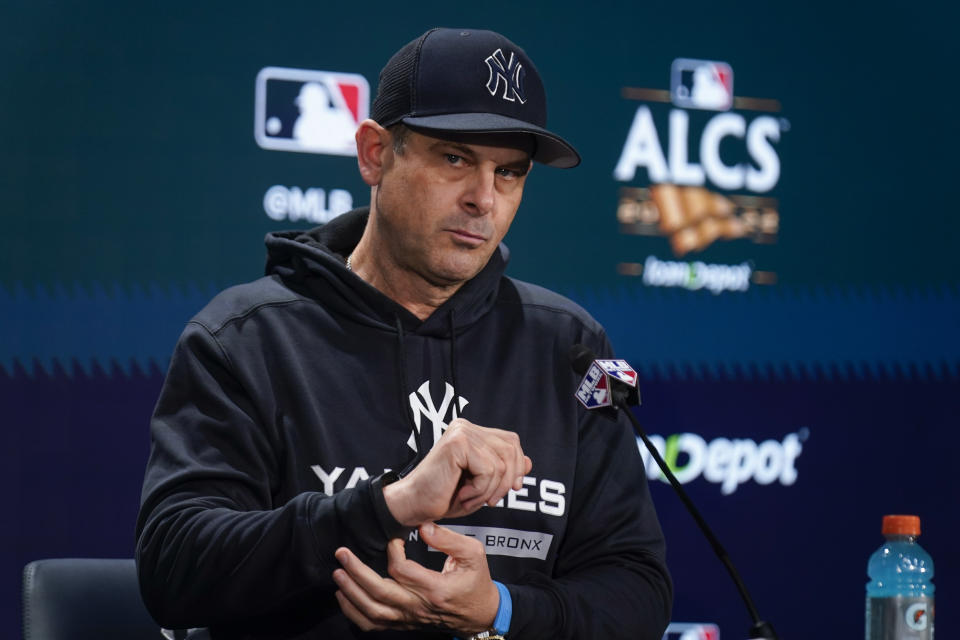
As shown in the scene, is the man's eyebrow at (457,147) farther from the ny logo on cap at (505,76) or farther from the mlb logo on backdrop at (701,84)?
the mlb logo on backdrop at (701,84)

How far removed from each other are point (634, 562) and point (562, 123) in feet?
5.29

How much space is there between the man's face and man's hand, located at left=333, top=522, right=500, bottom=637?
437 millimetres

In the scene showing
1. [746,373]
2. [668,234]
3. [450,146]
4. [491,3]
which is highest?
[491,3]

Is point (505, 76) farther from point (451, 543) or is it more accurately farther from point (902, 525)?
point (902, 525)

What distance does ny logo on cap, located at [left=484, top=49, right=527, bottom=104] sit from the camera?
1.57 m

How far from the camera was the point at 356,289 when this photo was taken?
5.49ft

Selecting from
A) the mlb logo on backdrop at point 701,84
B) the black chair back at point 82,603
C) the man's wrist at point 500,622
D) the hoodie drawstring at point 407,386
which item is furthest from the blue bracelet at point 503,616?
the mlb logo on backdrop at point 701,84

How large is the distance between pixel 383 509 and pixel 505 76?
65cm

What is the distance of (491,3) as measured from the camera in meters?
2.98

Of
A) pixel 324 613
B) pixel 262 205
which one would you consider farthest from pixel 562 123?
pixel 324 613

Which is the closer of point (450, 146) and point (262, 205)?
point (450, 146)

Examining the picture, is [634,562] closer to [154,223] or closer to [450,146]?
[450,146]

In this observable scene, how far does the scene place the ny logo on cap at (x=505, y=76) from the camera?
1.57 metres

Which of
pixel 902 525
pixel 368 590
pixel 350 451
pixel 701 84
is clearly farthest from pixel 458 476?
pixel 701 84
